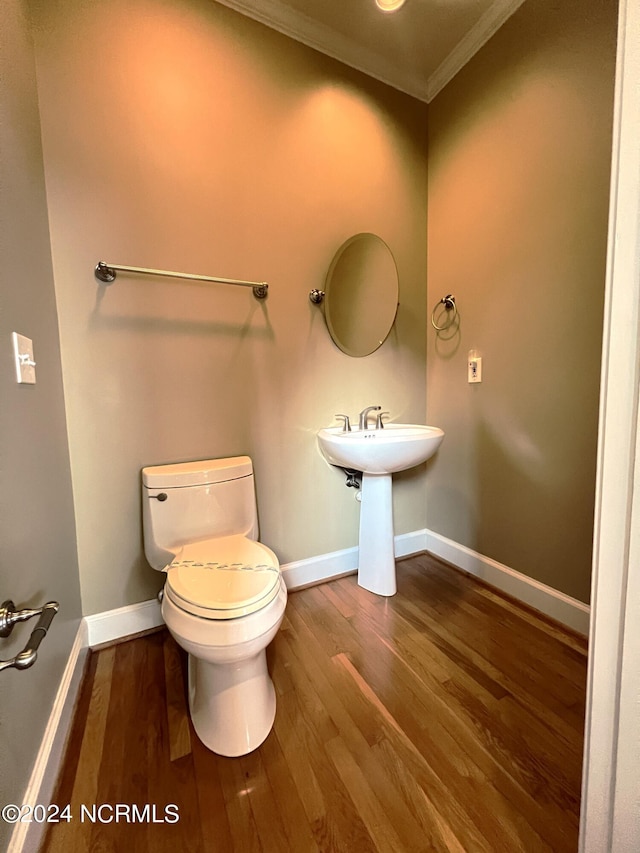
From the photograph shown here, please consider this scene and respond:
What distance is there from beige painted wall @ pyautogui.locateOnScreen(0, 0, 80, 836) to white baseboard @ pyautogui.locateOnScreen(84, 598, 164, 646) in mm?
149

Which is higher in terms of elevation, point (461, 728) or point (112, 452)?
point (112, 452)

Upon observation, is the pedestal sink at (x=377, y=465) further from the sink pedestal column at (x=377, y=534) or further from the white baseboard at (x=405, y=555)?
the white baseboard at (x=405, y=555)

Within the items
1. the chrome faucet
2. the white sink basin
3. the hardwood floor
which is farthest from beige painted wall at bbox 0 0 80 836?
the chrome faucet

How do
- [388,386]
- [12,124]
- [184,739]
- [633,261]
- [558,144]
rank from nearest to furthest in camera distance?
[633,261] < [12,124] < [184,739] < [558,144] < [388,386]

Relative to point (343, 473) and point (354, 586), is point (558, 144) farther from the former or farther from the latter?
point (354, 586)

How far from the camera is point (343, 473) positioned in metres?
1.80

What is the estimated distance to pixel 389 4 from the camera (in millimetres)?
1441

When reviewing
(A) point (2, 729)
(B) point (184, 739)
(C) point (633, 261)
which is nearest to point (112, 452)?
(A) point (2, 729)

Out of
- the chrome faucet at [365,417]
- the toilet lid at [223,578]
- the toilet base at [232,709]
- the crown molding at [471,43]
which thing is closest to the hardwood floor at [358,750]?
the toilet base at [232,709]

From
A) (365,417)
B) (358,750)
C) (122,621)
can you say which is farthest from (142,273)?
(358,750)

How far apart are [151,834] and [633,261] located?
4.69 ft

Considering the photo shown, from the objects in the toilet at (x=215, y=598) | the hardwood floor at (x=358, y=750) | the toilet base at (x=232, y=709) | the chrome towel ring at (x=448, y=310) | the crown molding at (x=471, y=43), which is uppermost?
the crown molding at (x=471, y=43)

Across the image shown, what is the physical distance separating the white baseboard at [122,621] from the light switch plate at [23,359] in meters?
0.96

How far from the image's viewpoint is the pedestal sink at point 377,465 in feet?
4.73
